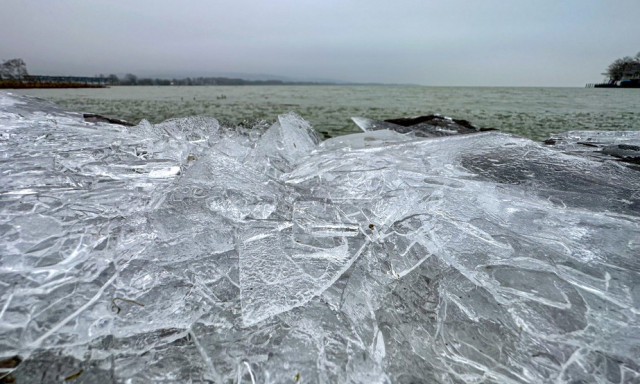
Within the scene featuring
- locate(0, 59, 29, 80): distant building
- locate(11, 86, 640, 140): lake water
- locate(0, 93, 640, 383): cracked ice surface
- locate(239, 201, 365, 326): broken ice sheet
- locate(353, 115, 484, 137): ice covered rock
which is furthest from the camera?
locate(0, 59, 29, 80): distant building

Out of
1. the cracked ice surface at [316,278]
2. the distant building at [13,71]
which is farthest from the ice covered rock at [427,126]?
the distant building at [13,71]

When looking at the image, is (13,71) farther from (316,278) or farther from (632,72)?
(632,72)

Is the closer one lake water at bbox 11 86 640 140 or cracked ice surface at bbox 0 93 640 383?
cracked ice surface at bbox 0 93 640 383

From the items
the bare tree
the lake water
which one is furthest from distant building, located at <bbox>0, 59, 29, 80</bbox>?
the bare tree

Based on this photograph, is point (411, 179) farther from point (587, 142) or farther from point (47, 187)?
point (587, 142)

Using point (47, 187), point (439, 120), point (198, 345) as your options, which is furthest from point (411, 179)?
point (439, 120)

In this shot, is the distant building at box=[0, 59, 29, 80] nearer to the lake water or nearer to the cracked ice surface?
the lake water

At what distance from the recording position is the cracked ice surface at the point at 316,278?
0.97 m

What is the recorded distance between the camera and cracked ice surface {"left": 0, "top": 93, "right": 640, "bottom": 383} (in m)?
0.97

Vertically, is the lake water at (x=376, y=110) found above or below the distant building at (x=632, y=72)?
below

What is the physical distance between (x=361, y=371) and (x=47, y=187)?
2.50 meters

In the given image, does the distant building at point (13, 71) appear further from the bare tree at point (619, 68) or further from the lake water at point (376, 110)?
the bare tree at point (619, 68)

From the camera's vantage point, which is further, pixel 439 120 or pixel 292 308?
pixel 439 120

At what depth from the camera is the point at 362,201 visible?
7.08 ft
